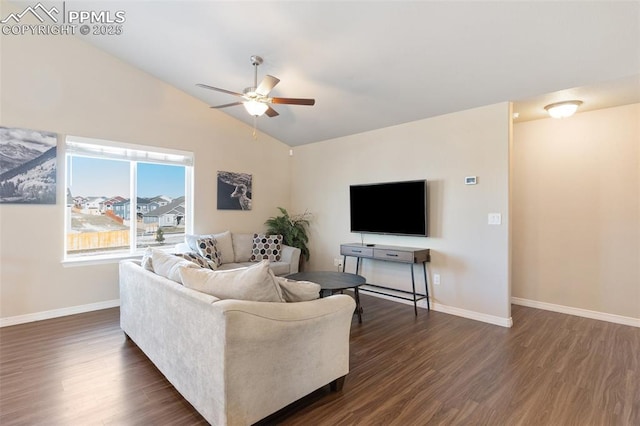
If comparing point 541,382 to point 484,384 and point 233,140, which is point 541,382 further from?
point 233,140

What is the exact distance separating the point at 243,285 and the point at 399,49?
2.65 metres

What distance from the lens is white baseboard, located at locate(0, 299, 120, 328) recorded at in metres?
3.47

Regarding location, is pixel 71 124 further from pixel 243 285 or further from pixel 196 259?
pixel 243 285

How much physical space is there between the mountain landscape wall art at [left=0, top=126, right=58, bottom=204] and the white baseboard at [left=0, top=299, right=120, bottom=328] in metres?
1.31

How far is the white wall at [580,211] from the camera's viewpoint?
3.54 m

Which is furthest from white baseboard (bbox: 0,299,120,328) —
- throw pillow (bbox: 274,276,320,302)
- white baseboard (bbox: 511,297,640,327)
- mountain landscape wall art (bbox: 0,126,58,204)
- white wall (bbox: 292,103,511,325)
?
white baseboard (bbox: 511,297,640,327)

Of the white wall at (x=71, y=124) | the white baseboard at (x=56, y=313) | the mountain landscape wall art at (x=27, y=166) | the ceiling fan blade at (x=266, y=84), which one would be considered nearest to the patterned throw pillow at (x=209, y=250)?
the white wall at (x=71, y=124)

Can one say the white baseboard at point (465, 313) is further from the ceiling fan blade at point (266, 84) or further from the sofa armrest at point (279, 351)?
the ceiling fan blade at point (266, 84)

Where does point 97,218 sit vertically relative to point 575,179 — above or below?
below

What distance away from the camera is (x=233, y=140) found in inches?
212

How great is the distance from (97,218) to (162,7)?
Answer: 9.17 ft

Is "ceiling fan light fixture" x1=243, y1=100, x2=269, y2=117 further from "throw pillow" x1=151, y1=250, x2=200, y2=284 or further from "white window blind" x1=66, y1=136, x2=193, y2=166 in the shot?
"white window blind" x1=66, y1=136, x2=193, y2=166

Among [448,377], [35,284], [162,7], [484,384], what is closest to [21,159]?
[35,284]

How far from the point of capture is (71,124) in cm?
385
